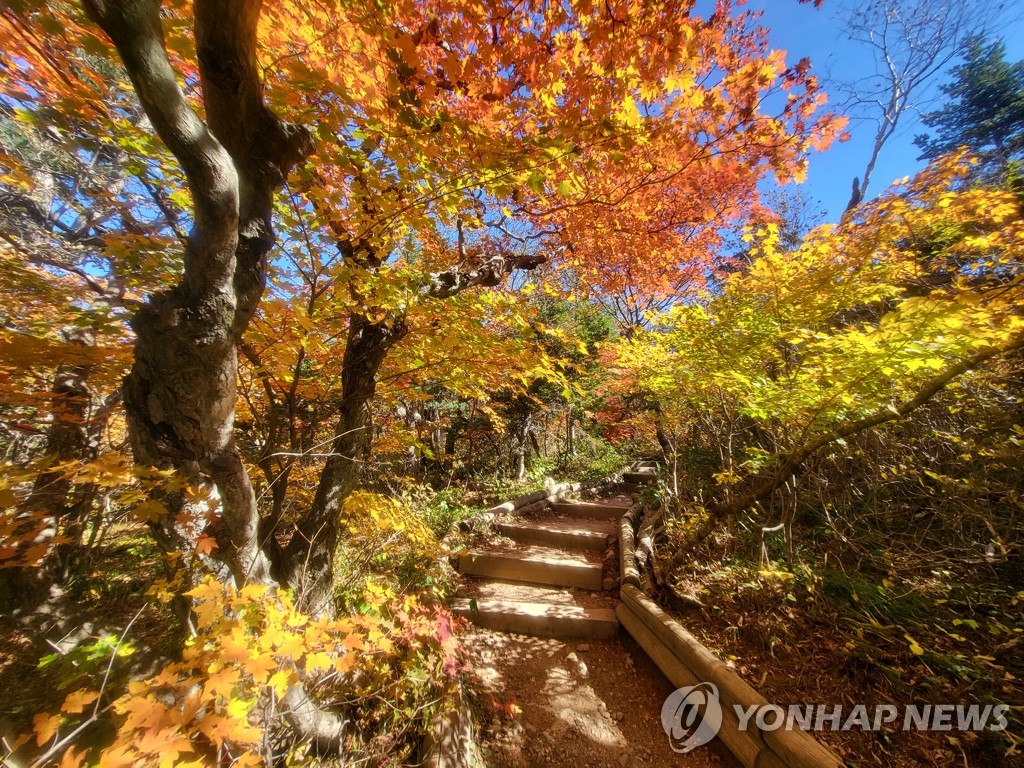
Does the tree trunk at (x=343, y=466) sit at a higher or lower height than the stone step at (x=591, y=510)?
higher

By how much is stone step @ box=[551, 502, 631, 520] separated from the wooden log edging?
113 inches

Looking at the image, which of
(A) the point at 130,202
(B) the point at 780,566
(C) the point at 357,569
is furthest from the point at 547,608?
(A) the point at 130,202

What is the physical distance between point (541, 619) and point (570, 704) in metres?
0.89

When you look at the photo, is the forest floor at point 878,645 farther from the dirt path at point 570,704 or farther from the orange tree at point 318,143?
the orange tree at point 318,143

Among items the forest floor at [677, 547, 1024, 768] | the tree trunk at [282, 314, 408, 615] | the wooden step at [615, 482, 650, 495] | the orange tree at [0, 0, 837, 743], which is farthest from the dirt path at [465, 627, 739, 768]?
the wooden step at [615, 482, 650, 495]

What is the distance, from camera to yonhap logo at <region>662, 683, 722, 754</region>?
2846mm

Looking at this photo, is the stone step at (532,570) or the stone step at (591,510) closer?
the stone step at (532,570)

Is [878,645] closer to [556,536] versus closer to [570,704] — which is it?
[570,704]

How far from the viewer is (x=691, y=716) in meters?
3.02

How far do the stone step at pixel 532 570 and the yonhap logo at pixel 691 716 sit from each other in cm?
169

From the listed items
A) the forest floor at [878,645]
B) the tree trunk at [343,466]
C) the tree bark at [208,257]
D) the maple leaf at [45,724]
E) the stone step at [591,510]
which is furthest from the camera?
the stone step at [591,510]

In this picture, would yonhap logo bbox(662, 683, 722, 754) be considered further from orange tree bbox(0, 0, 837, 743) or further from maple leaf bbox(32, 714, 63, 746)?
maple leaf bbox(32, 714, 63, 746)

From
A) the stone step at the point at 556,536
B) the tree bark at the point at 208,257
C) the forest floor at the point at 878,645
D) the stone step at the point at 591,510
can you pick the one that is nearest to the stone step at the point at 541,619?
the forest floor at the point at 878,645

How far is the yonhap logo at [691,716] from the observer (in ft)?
9.34
